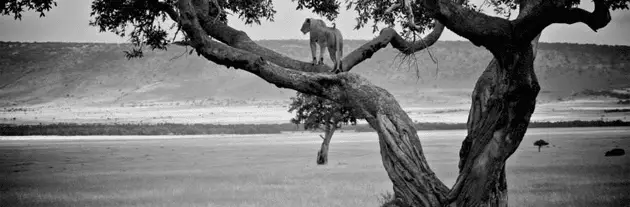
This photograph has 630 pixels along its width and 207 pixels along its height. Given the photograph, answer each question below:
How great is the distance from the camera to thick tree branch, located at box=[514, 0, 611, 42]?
352 inches

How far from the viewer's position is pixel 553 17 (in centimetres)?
921

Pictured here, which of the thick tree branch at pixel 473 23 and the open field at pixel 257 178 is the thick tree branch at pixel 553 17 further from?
the open field at pixel 257 178

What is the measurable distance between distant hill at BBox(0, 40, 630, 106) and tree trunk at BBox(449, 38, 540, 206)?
384 ft

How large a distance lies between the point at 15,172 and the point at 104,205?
39.5 ft

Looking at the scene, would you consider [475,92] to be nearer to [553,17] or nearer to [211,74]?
[553,17]

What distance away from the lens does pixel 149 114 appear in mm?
99812

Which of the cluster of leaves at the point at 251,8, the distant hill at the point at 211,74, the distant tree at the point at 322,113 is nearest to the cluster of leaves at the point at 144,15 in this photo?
the cluster of leaves at the point at 251,8

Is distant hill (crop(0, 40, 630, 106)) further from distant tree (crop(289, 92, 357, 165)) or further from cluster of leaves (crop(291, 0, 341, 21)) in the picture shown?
cluster of leaves (crop(291, 0, 341, 21))

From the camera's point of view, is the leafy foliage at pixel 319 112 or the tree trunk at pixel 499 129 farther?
the leafy foliage at pixel 319 112

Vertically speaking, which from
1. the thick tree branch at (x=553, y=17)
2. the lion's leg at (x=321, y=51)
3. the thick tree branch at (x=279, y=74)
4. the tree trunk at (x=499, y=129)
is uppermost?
the thick tree branch at (x=553, y=17)

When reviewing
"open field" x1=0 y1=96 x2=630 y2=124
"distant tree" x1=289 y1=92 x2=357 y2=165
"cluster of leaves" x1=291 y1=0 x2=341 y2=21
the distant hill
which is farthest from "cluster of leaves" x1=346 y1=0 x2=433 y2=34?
the distant hill

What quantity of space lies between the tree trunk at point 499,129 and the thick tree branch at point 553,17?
30 centimetres

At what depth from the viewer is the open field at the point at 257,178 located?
56.7 feet

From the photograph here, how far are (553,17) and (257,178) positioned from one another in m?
15.9
